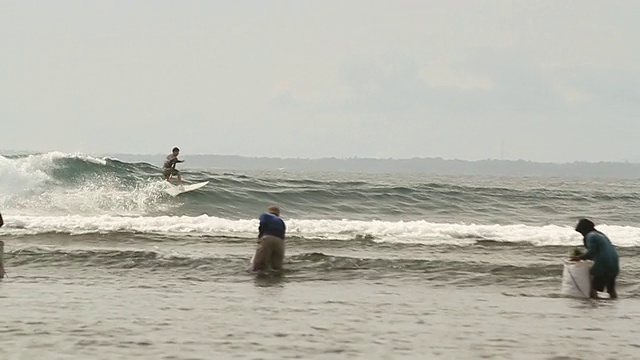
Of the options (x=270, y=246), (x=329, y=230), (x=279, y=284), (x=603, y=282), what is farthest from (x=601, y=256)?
(x=329, y=230)

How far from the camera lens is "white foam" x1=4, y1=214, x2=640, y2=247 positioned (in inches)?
851

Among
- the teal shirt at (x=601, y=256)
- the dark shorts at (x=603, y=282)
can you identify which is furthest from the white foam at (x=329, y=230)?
the teal shirt at (x=601, y=256)

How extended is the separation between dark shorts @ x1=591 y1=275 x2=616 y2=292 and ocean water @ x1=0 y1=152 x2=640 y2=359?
1.28 feet

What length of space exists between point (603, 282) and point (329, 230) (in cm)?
1098

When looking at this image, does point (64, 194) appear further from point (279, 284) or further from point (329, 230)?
point (279, 284)

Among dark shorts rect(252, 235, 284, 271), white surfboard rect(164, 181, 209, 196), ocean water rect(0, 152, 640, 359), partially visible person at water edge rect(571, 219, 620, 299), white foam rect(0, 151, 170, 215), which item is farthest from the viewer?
white surfboard rect(164, 181, 209, 196)

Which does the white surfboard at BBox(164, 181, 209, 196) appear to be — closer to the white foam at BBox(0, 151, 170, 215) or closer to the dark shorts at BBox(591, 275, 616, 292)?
the white foam at BBox(0, 151, 170, 215)

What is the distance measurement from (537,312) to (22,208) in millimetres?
20163

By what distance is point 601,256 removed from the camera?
41.5 ft

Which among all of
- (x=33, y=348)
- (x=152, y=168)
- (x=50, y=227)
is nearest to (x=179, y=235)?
(x=50, y=227)

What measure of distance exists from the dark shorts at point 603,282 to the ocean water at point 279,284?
392 millimetres

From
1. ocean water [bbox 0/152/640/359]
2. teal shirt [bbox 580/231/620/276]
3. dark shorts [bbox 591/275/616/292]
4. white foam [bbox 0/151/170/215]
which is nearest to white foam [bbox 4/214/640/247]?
ocean water [bbox 0/152/640/359]

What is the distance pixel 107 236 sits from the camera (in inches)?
795

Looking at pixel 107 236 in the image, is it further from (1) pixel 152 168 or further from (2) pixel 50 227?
(1) pixel 152 168
